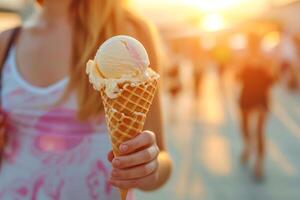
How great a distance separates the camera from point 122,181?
1047 mm

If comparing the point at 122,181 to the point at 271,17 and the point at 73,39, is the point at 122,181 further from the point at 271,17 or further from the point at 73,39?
the point at 271,17

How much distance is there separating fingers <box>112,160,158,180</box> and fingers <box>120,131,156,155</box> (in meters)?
0.05

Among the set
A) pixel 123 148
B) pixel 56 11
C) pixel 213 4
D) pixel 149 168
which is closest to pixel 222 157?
pixel 56 11

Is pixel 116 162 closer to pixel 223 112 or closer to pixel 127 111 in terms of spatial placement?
pixel 127 111

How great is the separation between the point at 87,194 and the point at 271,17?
66.2ft

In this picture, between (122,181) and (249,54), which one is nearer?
(122,181)

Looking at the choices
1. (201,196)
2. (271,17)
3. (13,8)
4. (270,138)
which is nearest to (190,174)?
(201,196)

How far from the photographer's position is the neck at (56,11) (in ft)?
5.06

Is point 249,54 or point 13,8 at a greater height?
point 13,8

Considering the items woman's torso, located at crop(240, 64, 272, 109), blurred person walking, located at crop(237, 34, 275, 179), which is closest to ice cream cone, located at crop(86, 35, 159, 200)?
blurred person walking, located at crop(237, 34, 275, 179)

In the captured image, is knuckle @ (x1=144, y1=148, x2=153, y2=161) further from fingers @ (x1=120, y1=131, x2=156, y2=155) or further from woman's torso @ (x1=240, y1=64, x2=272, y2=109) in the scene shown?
woman's torso @ (x1=240, y1=64, x2=272, y2=109)

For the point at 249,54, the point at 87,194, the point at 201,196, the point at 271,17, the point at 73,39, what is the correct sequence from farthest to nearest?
the point at 271,17
the point at 249,54
the point at 201,196
the point at 73,39
the point at 87,194

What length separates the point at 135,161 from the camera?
1030mm

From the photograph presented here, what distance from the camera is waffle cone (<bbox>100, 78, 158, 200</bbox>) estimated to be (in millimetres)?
1047
